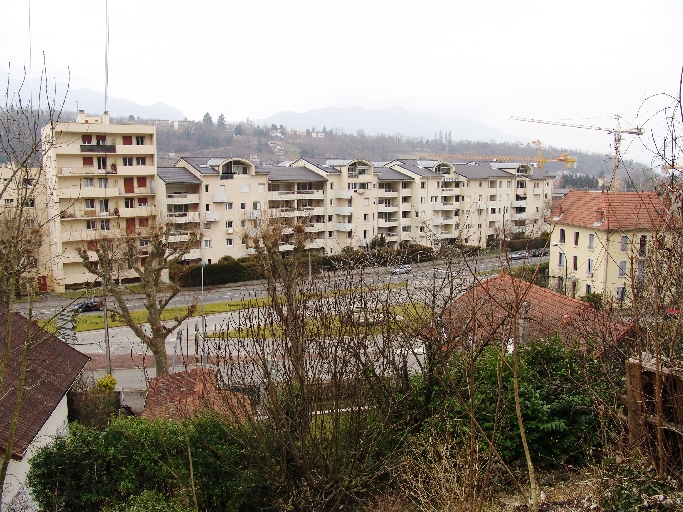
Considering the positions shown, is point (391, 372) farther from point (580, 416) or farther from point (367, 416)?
point (580, 416)

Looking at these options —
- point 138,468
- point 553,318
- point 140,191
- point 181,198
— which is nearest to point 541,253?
point 138,468

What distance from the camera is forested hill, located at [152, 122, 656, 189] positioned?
8244 centimetres

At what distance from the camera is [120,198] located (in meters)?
35.5

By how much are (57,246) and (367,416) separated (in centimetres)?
2913

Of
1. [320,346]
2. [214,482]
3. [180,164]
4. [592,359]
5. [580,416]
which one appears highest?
[180,164]

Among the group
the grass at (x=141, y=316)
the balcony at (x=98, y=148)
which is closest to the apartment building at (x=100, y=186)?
the balcony at (x=98, y=148)

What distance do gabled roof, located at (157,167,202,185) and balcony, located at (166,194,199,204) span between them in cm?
77

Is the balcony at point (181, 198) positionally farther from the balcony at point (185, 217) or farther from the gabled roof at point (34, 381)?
the gabled roof at point (34, 381)

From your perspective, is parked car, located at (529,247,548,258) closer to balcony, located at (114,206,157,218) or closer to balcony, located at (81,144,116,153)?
balcony, located at (114,206,157,218)

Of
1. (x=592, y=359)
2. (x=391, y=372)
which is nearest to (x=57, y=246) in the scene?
(x=391, y=372)

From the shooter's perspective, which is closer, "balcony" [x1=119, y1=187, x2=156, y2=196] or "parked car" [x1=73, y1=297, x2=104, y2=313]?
"parked car" [x1=73, y1=297, x2=104, y2=313]

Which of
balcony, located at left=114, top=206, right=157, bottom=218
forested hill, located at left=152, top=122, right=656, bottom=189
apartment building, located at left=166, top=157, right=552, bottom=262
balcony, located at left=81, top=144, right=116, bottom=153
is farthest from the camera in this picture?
forested hill, located at left=152, top=122, right=656, bottom=189

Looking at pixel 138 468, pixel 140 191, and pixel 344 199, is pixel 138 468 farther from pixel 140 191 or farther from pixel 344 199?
pixel 344 199

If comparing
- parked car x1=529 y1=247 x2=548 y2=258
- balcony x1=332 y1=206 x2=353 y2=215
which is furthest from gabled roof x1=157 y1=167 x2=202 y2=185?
parked car x1=529 y1=247 x2=548 y2=258
